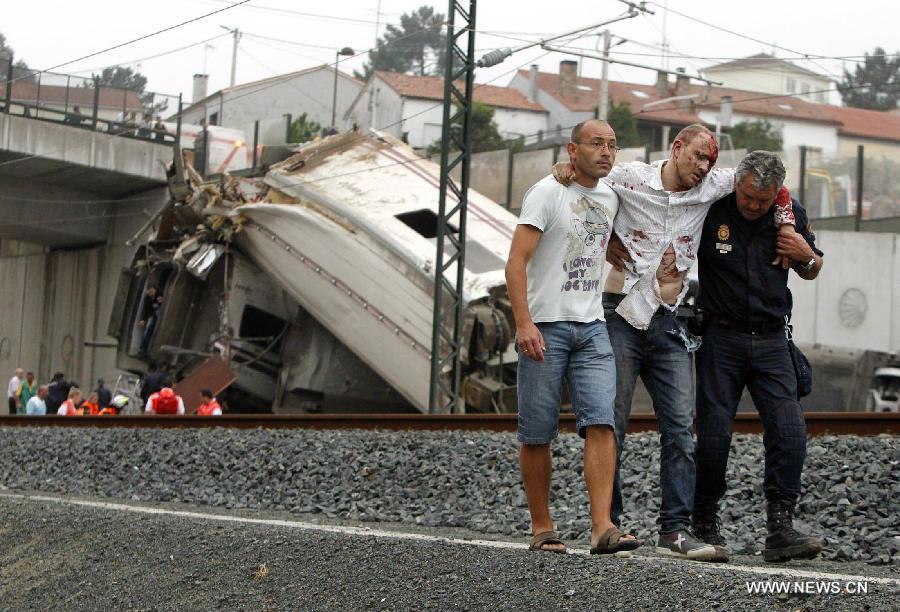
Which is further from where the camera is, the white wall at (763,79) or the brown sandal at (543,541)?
the white wall at (763,79)

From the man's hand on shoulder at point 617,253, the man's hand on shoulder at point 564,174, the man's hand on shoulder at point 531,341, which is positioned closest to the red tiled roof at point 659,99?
the man's hand on shoulder at point 617,253

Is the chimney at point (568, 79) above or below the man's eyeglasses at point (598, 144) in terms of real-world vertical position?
above

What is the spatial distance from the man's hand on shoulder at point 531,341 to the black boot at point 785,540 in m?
1.40

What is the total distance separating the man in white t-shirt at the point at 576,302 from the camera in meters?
6.45

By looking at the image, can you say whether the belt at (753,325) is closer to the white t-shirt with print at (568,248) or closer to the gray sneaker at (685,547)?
the white t-shirt with print at (568,248)

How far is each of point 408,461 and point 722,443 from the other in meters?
6.03

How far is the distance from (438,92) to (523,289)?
258ft

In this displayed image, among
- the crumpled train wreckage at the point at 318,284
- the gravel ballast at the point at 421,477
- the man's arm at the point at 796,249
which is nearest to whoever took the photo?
the man's arm at the point at 796,249

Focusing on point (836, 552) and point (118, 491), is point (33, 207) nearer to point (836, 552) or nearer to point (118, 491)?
point (118, 491)

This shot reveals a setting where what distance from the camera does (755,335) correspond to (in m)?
6.62

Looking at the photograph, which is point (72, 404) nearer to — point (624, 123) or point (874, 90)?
point (624, 123)

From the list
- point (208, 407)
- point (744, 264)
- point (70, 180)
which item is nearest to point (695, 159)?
point (744, 264)

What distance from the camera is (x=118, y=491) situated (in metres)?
14.0

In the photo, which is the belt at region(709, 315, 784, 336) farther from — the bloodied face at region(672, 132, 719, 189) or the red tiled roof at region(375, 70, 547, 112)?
the red tiled roof at region(375, 70, 547, 112)
